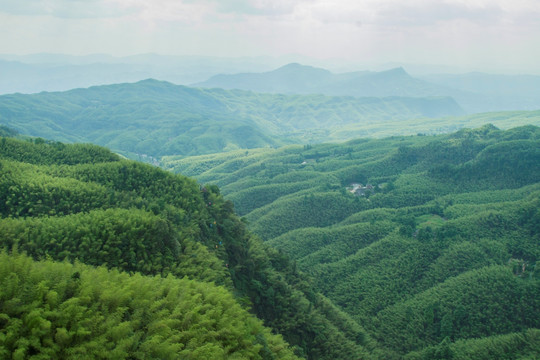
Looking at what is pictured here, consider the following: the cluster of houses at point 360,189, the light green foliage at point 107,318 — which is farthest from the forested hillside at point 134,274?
the cluster of houses at point 360,189

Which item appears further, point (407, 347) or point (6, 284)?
point (407, 347)

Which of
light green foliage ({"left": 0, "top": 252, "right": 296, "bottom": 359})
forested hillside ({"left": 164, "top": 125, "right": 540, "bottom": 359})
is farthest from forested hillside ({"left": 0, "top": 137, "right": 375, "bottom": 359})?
forested hillside ({"left": 164, "top": 125, "right": 540, "bottom": 359})

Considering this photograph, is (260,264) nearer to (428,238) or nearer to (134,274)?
(134,274)

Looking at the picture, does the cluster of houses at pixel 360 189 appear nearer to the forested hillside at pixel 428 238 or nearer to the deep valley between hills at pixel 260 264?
the forested hillside at pixel 428 238

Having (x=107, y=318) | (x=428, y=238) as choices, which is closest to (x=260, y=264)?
(x=107, y=318)

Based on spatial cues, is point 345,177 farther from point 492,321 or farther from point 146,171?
point 146,171

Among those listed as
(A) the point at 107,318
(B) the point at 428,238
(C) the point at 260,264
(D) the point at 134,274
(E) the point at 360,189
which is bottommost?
(B) the point at 428,238

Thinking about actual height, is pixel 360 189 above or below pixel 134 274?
below

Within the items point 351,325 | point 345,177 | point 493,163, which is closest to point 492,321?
point 351,325
